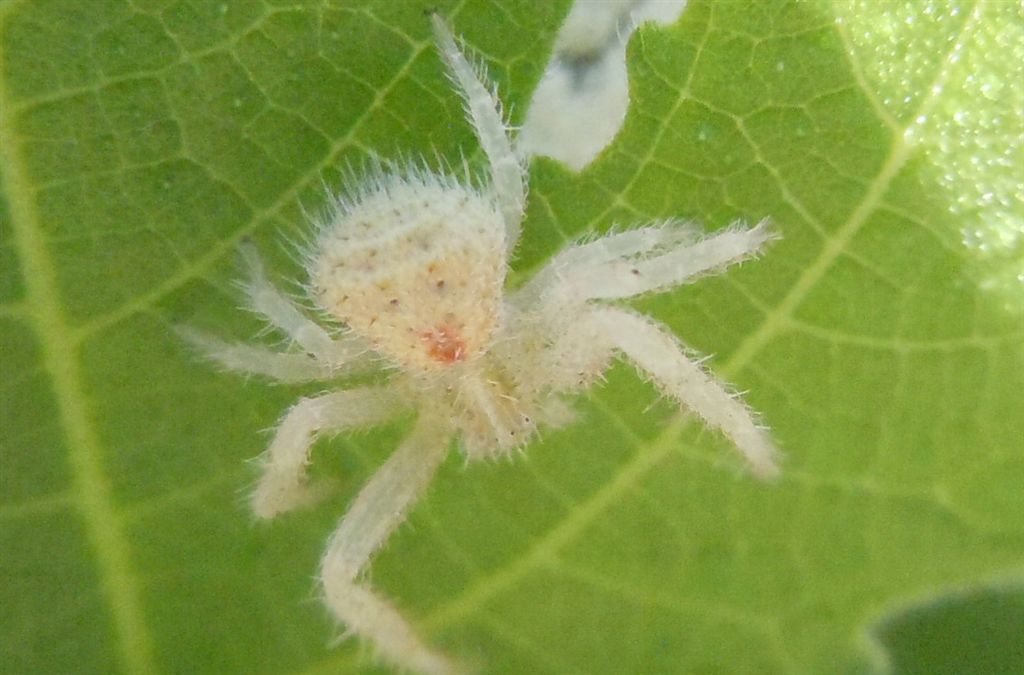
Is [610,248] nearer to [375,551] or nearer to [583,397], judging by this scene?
[583,397]

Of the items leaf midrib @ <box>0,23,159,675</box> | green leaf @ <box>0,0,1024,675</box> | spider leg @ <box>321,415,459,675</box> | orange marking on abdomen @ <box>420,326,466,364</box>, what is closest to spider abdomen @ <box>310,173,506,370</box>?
orange marking on abdomen @ <box>420,326,466,364</box>

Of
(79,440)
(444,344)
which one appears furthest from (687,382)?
(79,440)

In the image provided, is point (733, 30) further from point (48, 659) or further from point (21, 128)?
point (48, 659)

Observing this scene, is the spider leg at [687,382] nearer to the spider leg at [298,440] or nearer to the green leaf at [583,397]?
the green leaf at [583,397]

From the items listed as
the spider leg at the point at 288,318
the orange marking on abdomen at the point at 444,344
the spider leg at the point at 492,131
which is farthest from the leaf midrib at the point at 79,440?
the spider leg at the point at 492,131

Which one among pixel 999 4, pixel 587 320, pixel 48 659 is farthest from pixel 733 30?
pixel 48 659

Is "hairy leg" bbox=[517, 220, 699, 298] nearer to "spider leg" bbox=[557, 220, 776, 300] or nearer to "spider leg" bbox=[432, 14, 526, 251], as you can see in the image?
"spider leg" bbox=[557, 220, 776, 300]
